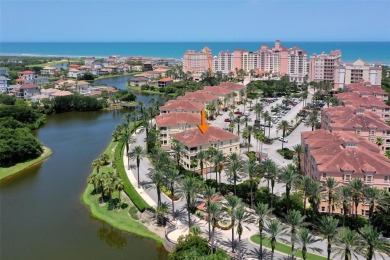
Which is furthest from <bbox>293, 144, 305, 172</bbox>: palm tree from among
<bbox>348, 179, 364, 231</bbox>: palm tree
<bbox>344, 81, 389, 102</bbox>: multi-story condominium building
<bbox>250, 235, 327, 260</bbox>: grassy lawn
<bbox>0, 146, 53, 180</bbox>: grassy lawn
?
<bbox>0, 146, 53, 180</bbox>: grassy lawn

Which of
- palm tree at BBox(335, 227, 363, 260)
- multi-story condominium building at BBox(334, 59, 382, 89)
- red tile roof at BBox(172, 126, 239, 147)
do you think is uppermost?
multi-story condominium building at BBox(334, 59, 382, 89)

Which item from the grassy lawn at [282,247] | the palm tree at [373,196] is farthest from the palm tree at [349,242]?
the palm tree at [373,196]

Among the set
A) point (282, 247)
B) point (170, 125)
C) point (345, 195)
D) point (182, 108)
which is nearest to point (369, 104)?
point (182, 108)

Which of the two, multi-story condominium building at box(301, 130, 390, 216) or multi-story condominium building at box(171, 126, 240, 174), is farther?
multi-story condominium building at box(171, 126, 240, 174)

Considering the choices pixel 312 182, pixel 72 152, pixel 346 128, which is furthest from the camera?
pixel 72 152

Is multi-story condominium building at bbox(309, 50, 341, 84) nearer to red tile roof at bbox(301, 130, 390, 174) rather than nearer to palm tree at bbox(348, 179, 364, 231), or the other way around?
red tile roof at bbox(301, 130, 390, 174)

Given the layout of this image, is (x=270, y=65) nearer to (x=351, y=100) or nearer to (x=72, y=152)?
(x=351, y=100)

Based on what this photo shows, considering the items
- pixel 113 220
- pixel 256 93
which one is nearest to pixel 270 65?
pixel 256 93
